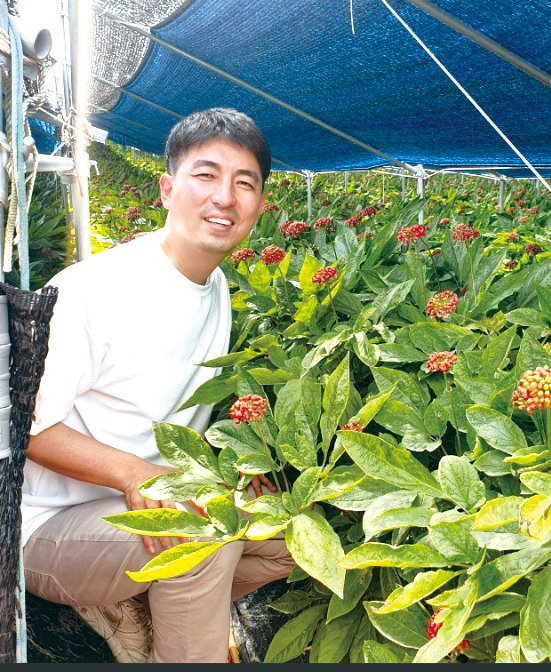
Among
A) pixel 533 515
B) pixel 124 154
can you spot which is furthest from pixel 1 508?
pixel 124 154

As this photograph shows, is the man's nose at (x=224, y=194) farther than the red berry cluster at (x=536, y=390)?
Yes

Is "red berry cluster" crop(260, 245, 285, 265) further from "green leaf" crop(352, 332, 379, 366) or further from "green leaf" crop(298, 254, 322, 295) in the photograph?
"green leaf" crop(352, 332, 379, 366)

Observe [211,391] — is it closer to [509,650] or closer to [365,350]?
[365,350]

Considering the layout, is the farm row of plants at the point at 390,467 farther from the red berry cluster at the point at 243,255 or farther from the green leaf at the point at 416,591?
the red berry cluster at the point at 243,255

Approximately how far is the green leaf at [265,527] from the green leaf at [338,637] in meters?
0.34

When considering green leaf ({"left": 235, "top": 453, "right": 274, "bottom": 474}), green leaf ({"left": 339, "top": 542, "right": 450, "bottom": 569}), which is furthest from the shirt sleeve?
green leaf ({"left": 339, "top": 542, "right": 450, "bottom": 569})

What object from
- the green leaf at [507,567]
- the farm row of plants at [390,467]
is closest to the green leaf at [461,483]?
the farm row of plants at [390,467]

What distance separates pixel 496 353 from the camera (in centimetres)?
125

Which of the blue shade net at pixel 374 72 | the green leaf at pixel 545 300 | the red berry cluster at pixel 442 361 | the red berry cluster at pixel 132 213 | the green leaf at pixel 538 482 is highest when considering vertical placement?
the blue shade net at pixel 374 72

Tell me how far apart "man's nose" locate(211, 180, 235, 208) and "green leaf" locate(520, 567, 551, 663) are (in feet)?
3.58

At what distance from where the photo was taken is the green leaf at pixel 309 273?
1.75 m

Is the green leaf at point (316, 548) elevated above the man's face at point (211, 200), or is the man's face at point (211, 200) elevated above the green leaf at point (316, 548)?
the man's face at point (211, 200)

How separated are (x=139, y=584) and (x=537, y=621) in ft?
3.05

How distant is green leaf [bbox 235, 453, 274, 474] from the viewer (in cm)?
117
